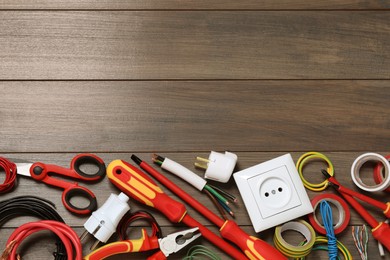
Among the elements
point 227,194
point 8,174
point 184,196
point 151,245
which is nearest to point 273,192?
point 227,194

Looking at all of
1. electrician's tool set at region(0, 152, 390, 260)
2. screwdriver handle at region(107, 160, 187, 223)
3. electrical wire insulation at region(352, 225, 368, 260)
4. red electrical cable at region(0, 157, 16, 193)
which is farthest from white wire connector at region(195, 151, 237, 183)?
red electrical cable at region(0, 157, 16, 193)

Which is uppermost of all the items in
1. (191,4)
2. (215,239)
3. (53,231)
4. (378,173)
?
(191,4)

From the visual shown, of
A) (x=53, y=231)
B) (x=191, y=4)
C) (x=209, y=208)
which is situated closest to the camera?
(x=53, y=231)

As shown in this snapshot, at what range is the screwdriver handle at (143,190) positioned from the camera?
124 centimetres

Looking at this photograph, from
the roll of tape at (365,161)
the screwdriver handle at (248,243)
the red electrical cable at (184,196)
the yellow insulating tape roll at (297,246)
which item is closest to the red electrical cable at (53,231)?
the red electrical cable at (184,196)

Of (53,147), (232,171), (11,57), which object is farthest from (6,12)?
(232,171)

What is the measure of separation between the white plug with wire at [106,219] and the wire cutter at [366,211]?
503 mm

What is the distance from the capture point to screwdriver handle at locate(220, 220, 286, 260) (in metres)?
1.20

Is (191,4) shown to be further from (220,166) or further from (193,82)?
(220,166)

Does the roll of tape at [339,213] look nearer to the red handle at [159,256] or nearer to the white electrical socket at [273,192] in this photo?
the white electrical socket at [273,192]

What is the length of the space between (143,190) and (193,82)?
31 centimetres

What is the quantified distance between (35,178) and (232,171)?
48cm

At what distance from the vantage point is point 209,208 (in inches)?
50.9

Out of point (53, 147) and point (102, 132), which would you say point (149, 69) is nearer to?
point (102, 132)
